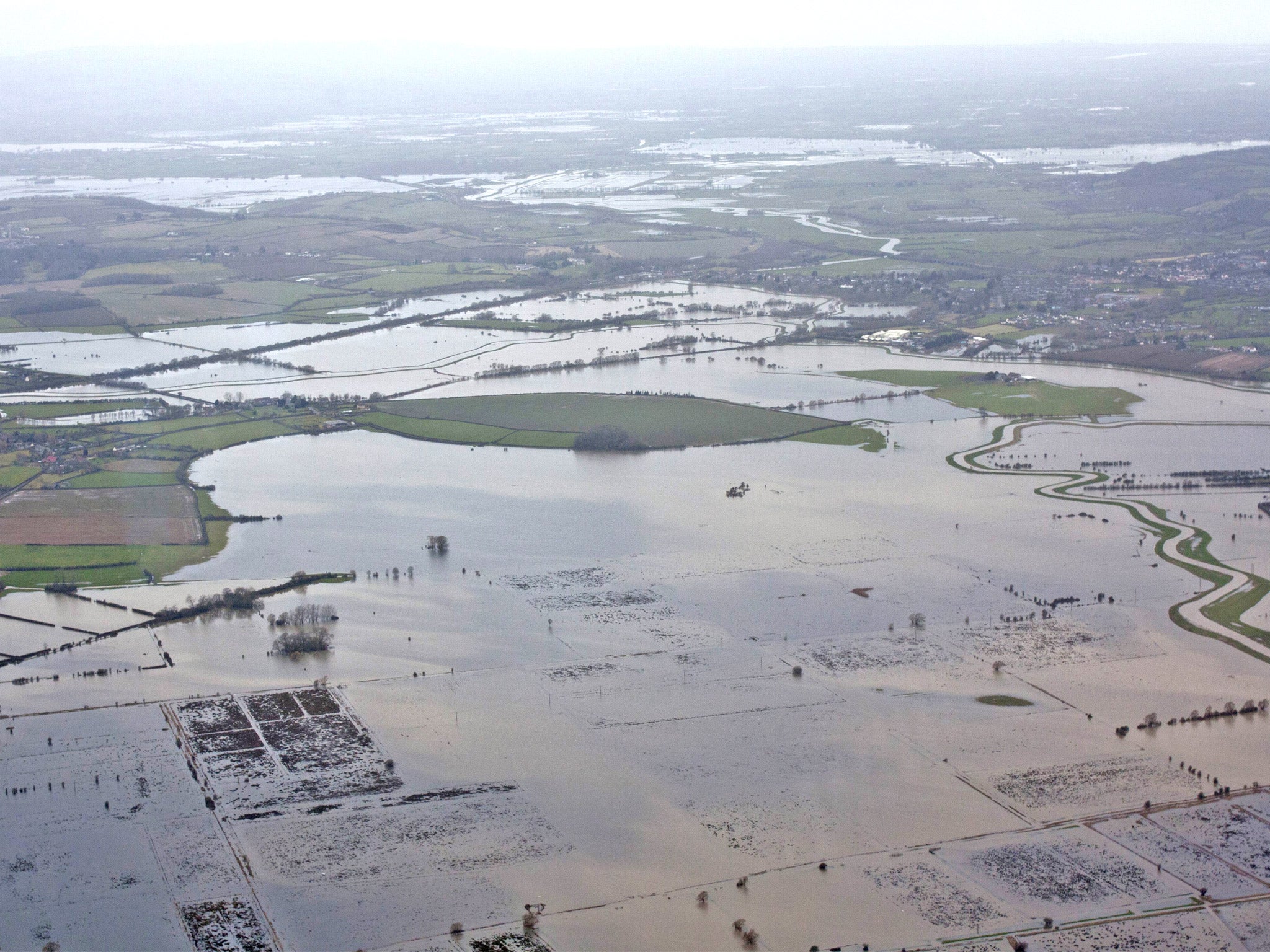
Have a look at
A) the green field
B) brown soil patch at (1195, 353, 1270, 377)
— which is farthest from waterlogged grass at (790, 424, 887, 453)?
brown soil patch at (1195, 353, 1270, 377)

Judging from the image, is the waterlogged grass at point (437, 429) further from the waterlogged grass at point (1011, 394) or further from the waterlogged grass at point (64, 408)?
the waterlogged grass at point (1011, 394)

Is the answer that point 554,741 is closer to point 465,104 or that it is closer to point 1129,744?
point 1129,744

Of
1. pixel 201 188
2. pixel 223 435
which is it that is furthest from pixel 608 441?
pixel 201 188

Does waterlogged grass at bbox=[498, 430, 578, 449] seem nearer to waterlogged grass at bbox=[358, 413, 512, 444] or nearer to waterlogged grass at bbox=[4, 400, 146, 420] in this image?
waterlogged grass at bbox=[358, 413, 512, 444]

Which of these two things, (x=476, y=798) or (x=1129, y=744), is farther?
(x=1129, y=744)

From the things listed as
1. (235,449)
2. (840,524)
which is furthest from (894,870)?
(235,449)

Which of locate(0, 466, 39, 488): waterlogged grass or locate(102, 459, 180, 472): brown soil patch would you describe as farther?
locate(102, 459, 180, 472): brown soil patch
